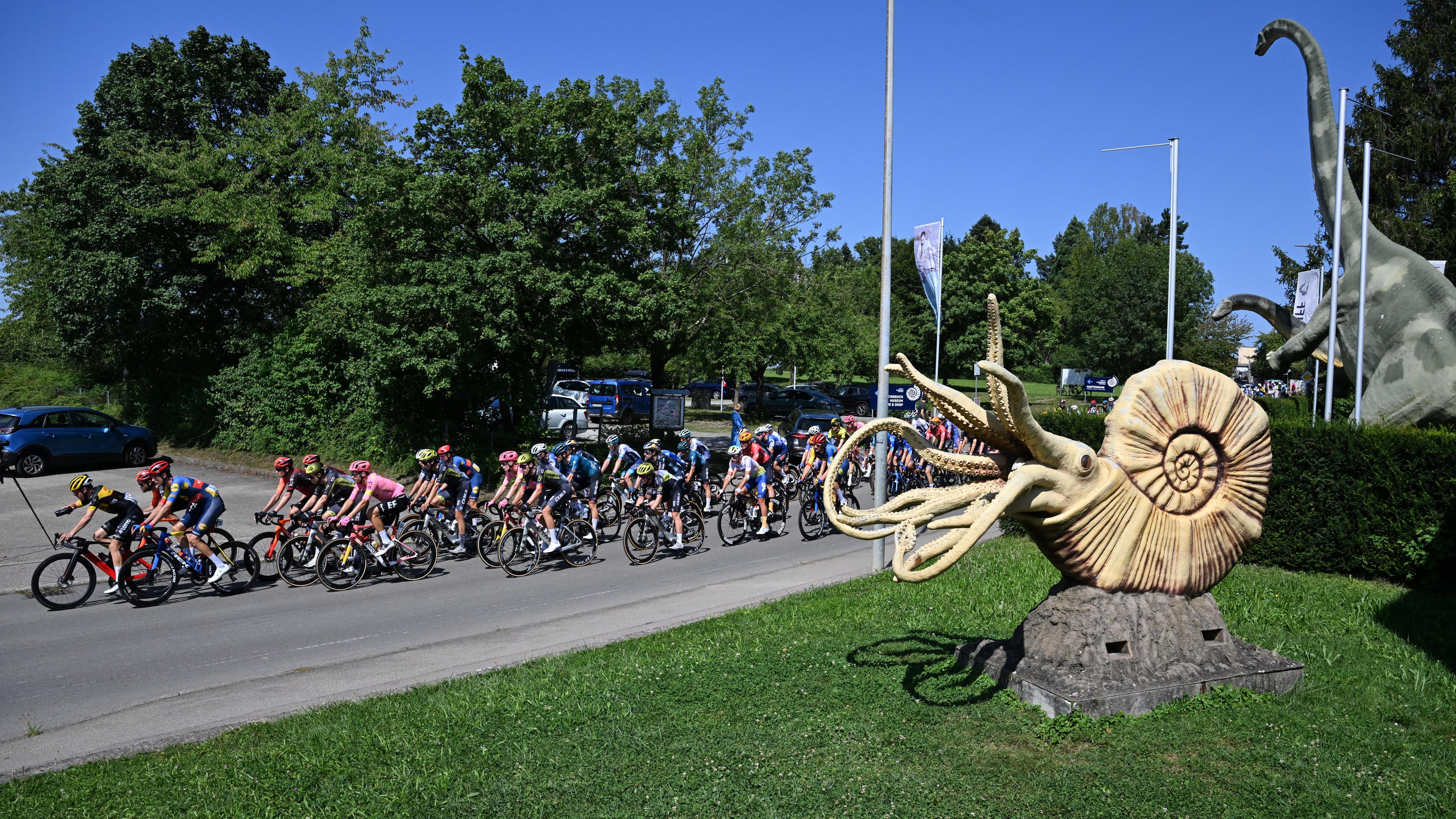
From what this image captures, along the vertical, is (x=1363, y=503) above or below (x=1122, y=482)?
below

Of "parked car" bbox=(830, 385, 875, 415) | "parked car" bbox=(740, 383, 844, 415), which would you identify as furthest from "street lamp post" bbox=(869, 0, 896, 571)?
"parked car" bbox=(830, 385, 875, 415)

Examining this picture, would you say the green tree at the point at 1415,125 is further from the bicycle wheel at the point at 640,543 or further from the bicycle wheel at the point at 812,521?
the bicycle wheel at the point at 640,543

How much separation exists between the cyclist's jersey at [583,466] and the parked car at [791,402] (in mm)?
23954

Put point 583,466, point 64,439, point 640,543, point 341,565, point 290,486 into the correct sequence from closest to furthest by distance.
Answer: point 341,565
point 290,486
point 640,543
point 583,466
point 64,439

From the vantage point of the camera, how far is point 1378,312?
13.6m

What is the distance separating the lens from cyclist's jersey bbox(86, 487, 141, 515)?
11180 mm

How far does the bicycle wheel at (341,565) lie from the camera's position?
12188mm

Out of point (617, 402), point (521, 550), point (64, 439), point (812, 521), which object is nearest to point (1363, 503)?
point (812, 521)

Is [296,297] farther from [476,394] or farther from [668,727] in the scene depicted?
[668,727]

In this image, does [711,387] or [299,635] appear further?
[711,387]

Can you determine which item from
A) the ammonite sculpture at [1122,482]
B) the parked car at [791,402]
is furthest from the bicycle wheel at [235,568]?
the parked car at [791,402]

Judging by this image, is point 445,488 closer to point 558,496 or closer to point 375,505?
point 375,505

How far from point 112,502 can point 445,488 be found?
13.7ft

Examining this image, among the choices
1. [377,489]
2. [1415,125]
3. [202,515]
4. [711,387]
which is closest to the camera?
[202,515]
